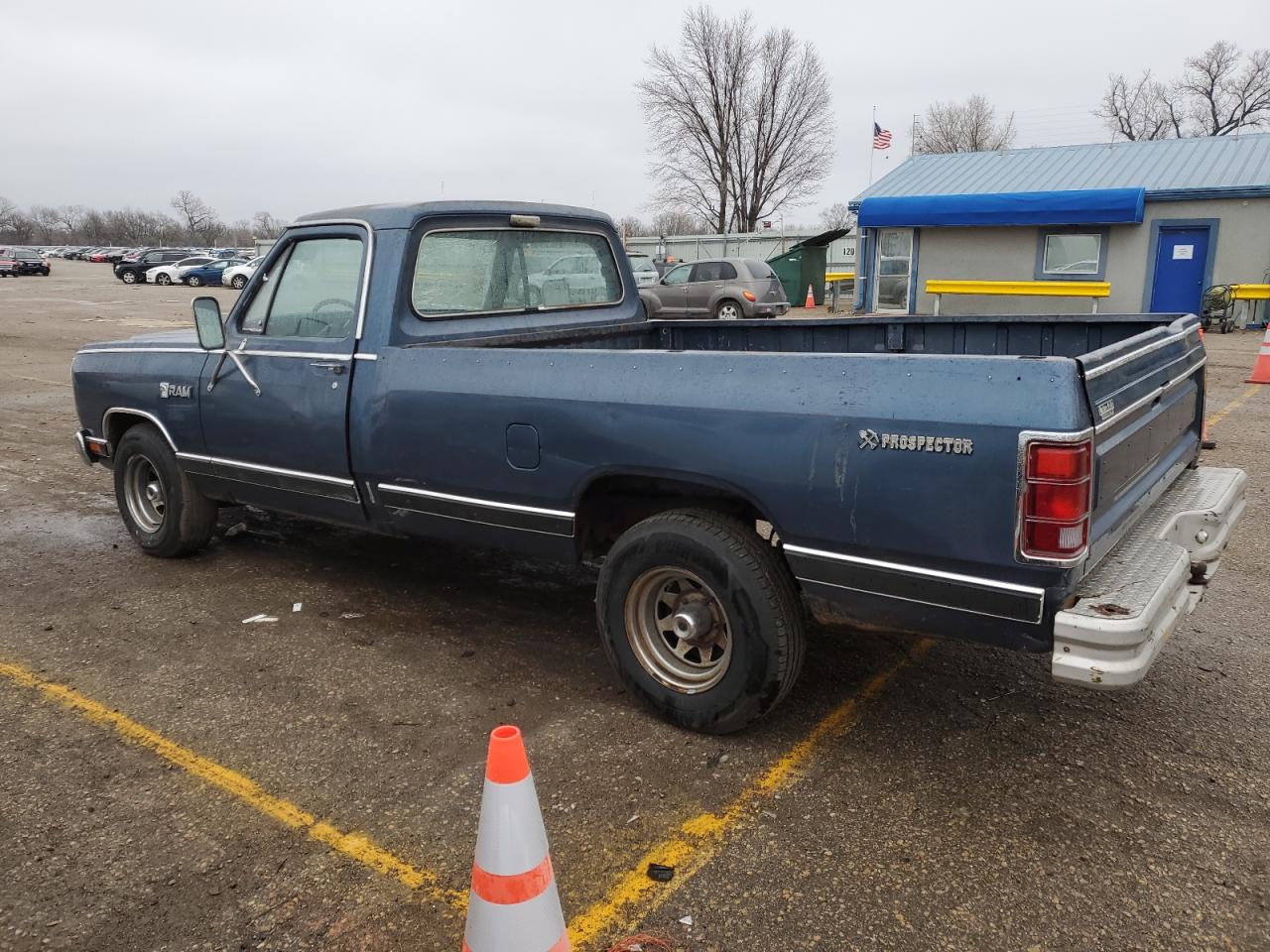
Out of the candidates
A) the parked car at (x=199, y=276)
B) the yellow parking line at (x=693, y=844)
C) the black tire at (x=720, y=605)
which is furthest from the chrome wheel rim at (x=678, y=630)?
the parked car at (x=199, y=276)

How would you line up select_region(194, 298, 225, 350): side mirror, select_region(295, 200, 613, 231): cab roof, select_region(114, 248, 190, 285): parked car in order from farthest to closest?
1. select_region(114, 248, 190, 285): parked car
2. select_region(194, 298, 225, 350): side mirror
3. select_region(295, 200, 613, 231): cab roof

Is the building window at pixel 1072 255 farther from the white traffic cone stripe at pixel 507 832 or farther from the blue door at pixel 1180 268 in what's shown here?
the white traffic cone stripe at pixel 507 832

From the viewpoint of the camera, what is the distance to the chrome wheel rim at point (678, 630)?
11.1ft

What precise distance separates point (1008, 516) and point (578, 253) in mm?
3201

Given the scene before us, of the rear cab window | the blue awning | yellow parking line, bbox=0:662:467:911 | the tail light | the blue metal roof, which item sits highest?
the blue metal roof

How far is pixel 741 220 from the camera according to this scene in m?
57.3

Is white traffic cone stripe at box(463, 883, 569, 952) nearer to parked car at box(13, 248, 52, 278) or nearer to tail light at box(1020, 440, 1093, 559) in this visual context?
tail light at box(1020, 440, 1093, 559)

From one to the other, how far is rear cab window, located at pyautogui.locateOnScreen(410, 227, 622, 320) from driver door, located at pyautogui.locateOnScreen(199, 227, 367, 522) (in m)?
0.32

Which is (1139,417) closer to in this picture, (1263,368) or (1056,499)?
(1056,499)

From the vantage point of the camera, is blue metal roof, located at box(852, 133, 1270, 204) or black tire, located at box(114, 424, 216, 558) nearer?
black tire, located at box(114, 424, 216, 558)

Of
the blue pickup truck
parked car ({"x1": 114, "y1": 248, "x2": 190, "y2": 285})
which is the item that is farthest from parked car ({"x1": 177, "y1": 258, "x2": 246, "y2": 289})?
the blue pickup truck

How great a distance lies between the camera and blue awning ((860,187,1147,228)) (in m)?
19.5

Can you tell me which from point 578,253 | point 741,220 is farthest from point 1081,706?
point 741,220

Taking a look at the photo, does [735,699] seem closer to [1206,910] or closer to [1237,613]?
[1206,910]
